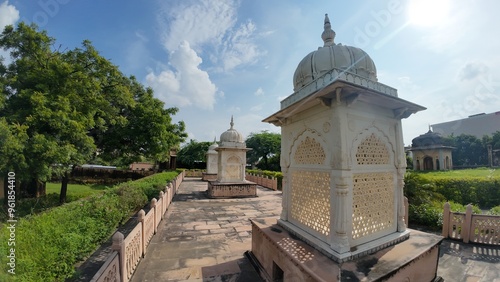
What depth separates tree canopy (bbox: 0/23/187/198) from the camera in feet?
25.2

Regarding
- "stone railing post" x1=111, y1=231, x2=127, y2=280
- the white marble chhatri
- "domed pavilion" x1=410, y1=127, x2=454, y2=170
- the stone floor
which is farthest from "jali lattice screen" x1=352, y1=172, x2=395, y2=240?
"domed pavilion" x1=410, y1=127, x2=454, y2=170

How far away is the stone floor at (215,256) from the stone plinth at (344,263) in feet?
2.14

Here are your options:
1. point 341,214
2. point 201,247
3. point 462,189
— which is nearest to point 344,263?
point 341,214

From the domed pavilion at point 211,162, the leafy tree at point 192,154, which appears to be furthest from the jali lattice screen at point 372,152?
the leafy tree at point 192,154

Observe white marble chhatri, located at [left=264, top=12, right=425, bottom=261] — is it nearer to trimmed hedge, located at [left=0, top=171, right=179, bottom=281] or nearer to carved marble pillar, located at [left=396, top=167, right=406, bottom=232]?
carved marble pillar, located at [left=396, top=167, right=406, bottom=232]

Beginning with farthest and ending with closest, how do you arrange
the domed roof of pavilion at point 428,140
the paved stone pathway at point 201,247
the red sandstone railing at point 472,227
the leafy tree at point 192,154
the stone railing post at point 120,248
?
the leafy tree at point 192,154 → the domed roof of pavilion at point 428,140 → the red sandstone railing at point 472,227 → the paved stone pathway at point 201,247 → the stone railing post at point 120,248

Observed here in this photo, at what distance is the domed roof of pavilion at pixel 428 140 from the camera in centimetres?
3053

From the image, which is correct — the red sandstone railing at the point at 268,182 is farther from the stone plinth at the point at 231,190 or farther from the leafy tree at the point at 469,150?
the leafy tree at the point at 469,150

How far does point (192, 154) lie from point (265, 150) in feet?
43.6

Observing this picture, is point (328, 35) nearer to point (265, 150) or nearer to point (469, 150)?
point (265, 150)

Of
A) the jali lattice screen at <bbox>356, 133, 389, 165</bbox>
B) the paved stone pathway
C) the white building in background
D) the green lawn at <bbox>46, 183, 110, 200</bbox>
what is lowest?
the green lawn at <bbox>46, 183, 110, 200</bbox>

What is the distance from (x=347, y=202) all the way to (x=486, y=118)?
59205 mm

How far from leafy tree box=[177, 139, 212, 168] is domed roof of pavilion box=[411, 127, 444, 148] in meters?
32.1

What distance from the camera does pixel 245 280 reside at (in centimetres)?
422
